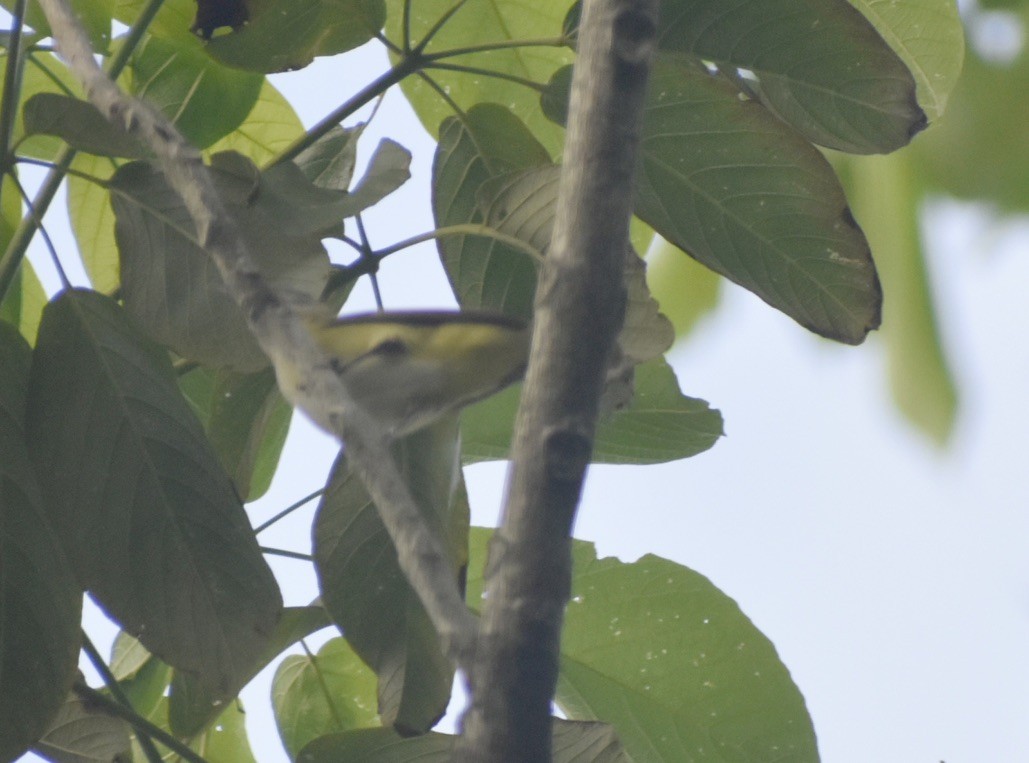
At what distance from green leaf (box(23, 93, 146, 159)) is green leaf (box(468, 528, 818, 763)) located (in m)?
0.55

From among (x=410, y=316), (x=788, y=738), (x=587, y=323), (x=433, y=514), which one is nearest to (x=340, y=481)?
(x=433, y=514)

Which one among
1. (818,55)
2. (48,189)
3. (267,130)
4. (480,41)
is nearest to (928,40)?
(818,55)

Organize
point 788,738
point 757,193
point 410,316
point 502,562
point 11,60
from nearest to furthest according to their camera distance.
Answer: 1. point 502,562
2. point 410,316
3. point 11,60
4. point 757,193
5. point 788,738

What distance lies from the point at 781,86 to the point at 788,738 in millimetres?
588

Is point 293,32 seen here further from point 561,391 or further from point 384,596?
point 561,391

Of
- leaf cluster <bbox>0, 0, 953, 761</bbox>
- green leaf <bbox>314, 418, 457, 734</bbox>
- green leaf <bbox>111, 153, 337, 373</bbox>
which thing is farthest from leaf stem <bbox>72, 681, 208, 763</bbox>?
green leaf <bbox>111, 153, 337, 373</bbox>

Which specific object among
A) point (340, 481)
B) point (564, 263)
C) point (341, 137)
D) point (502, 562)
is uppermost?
point (341, 137)

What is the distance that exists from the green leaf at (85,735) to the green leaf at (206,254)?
311 mm

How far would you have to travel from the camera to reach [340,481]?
1.03m

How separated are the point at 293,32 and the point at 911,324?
57 centimetres

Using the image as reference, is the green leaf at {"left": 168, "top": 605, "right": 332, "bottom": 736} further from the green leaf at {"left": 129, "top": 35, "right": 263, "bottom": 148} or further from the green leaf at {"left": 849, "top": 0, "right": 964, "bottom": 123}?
the green leaf at {"left": 849, "top": 0, "right": 964, "bottom": 123}

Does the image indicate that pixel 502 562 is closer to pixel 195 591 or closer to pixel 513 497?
pixel 513 497

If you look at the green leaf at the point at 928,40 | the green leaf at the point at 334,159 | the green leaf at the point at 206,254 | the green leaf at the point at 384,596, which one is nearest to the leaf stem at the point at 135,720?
the green leaf at the point at 384,596

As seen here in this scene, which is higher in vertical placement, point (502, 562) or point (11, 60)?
point (11, 60)
